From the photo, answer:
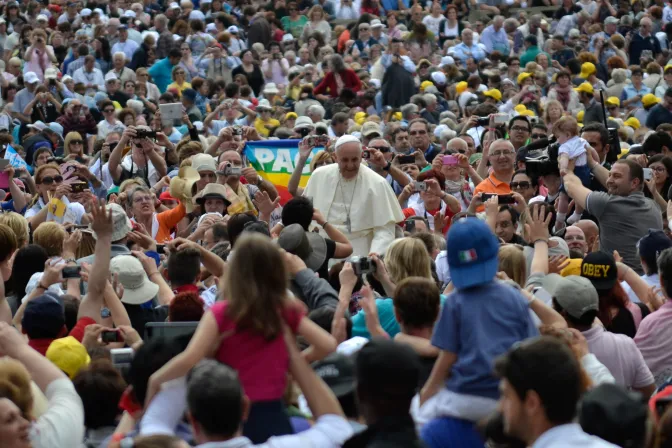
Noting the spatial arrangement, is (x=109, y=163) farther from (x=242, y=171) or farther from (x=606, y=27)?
(x=606, y=27)

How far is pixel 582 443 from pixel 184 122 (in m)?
13.7

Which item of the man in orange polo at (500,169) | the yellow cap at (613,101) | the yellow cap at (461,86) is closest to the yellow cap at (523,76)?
the yellow cap at (461,86)

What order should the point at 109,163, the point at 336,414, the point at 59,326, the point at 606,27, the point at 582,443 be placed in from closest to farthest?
the point at 582,443
the point at 336,414
the point at 59,326
the point at 109,163
the point at 606,27

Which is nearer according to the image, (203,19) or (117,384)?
(117,384)

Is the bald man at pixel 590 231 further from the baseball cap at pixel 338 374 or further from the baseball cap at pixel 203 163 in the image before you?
the baseball cap at pixel 338 374

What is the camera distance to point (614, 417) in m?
4.39

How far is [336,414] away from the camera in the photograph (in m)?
4.50

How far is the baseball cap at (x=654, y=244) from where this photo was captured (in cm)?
760

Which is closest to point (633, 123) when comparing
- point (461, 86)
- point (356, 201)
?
point (461, 86)

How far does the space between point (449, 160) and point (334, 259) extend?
8.73 feet

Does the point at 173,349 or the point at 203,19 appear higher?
the point at 173,349

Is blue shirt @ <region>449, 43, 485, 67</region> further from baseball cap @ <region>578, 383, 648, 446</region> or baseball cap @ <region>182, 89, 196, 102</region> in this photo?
baseball cap @ <region>578, 383, 648, 446</region>

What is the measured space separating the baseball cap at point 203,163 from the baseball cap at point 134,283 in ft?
13.9

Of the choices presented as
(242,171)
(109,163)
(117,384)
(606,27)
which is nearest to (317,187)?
(242,171)
